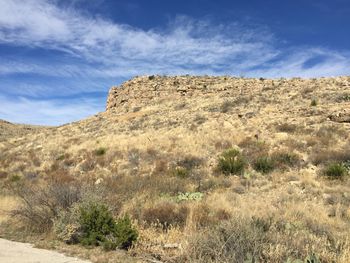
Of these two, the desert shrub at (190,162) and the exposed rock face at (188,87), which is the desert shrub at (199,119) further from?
the exposed rock face at (188,87)

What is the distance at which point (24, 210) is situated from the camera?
32.7 feet

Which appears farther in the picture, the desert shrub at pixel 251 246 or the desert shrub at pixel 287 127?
the desert shrub at pixel 287 127

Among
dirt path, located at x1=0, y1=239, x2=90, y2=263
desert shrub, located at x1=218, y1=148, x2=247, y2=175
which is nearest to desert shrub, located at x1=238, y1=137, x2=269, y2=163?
desert shrub, located at x1=218, y1=148, x2=247, y2=175

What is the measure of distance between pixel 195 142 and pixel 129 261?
15.5 metres

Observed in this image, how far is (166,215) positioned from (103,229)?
178cm

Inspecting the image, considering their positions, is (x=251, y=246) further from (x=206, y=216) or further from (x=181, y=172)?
(x=181, y=172)

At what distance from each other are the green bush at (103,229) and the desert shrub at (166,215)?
0.98 m

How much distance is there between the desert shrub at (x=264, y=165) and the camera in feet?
54.2

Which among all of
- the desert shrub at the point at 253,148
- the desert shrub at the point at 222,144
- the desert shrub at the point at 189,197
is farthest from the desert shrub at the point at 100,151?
the desert shrub at the point at 189,197

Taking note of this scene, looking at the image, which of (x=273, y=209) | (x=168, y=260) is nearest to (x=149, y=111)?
(x=273, y=209)

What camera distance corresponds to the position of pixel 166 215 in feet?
30.7

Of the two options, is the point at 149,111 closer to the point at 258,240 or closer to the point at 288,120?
the point at 288,120

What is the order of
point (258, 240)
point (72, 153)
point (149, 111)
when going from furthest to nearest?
point (149, 111), point (72, 153), point (258, 240)

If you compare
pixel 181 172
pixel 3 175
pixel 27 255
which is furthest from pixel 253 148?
pixel 3 175
